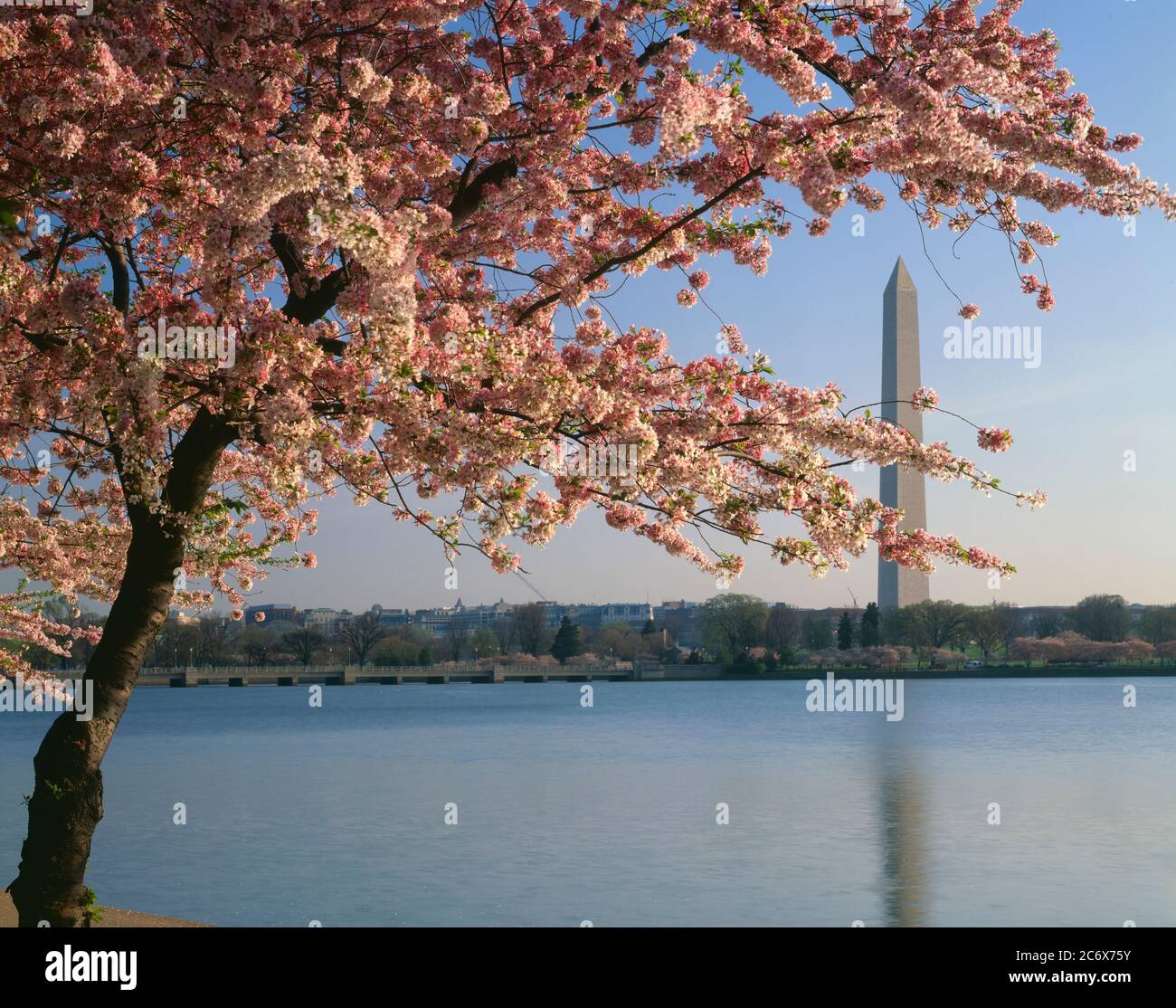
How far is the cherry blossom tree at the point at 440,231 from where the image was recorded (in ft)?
22.9

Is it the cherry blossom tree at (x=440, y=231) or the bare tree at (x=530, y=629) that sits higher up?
the cherry blossom tree at (x=440, y=231)

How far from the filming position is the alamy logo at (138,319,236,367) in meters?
7.48

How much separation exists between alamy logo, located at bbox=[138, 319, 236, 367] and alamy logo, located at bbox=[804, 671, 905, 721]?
9426cm

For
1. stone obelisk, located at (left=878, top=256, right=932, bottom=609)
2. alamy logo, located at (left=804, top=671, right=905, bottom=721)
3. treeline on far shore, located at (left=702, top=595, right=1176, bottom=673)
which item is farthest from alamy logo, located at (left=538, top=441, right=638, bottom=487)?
treeline on far shore, located at (left=702, top=595, right=1176, bottom=673)

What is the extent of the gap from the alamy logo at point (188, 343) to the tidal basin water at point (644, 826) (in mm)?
14895

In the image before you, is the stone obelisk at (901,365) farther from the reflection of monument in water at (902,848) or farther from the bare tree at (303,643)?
the bare tree at (303,643)

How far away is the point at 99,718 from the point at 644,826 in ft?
80.4

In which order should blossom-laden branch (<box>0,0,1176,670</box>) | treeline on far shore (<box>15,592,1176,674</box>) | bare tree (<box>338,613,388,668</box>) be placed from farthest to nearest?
bare tree (<box>338,613,388,668</box>)
treeline on far shore (<box>15,592,1176,674</box>)
blossom-laden branch (<box>0,0,1176,670</box>)

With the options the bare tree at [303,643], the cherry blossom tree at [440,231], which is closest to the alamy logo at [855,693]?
the bare tree at [303,643]

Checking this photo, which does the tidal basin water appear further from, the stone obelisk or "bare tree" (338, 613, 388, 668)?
"bare tree" (338, 613, 388, 668)
